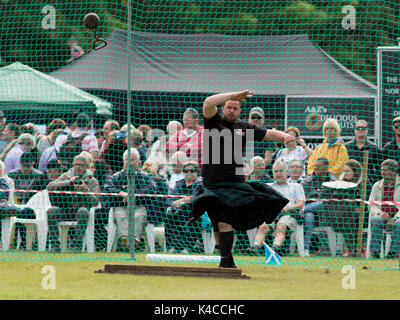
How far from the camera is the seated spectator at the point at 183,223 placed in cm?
959

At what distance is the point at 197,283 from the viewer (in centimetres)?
614

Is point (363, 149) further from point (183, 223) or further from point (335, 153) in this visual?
point (183, 223)

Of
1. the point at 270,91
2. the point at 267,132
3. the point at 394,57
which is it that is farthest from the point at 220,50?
the point at 267,132

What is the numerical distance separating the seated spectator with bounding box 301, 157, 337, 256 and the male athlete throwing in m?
2.70

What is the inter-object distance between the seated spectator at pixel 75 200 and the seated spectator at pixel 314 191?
2503 millimetres

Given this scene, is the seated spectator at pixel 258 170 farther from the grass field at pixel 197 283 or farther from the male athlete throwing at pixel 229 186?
the male athlete throwing at pixel 229 186

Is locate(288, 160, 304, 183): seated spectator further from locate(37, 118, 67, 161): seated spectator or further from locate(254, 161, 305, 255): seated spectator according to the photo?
locate(37, 118, 67, 161): seated spectator

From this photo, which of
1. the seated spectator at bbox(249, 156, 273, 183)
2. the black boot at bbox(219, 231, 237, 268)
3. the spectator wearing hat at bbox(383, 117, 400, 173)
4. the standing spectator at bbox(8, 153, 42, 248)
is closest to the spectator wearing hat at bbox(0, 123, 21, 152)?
the standing spectator at bbox(8, 153, 42, 248)

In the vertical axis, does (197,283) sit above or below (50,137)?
below

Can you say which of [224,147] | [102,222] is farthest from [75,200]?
[224,147]

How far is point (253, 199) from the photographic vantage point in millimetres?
6805

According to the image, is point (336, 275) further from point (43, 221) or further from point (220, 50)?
point (220, 50)

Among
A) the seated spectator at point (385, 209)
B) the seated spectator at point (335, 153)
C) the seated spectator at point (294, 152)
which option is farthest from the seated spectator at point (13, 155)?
the seated spectator at point (385, 209)

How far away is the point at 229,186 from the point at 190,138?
3.39m
